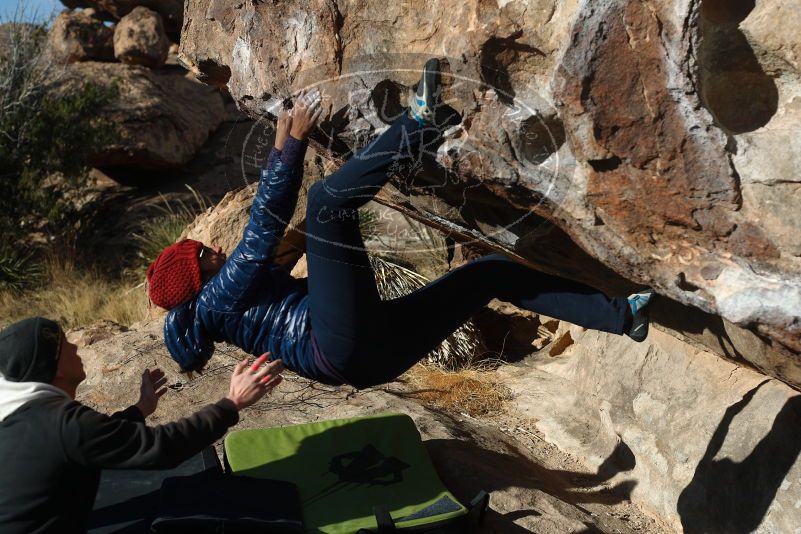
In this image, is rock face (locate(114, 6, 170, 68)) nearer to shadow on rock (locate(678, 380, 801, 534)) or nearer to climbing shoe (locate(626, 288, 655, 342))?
shadow on rock (locate(678, 380, 801, 534))

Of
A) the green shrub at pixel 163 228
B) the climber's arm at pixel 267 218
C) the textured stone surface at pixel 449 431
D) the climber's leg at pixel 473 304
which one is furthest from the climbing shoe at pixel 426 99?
the green shrub at pixel 163 228

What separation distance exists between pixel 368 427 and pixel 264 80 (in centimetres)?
182

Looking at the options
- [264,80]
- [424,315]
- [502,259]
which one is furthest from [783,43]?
[264,80]

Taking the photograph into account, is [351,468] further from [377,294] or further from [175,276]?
[175,276]

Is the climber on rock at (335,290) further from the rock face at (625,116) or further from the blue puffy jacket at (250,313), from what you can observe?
the rock face at (625,116)

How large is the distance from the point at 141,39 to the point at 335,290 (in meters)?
9.74

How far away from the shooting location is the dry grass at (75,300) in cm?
836

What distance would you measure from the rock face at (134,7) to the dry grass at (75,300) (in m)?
4.39

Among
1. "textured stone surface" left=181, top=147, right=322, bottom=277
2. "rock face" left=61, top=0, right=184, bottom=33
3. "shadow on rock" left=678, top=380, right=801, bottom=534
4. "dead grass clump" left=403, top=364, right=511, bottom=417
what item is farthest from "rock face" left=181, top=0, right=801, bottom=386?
"rock face" left=61, top=0, right=184, bottom=33

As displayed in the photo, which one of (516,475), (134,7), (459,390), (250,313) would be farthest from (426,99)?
(134,7)

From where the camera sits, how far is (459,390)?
6.06m

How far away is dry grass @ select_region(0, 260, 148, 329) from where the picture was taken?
836 cm

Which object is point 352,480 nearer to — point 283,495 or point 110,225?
point 283,495

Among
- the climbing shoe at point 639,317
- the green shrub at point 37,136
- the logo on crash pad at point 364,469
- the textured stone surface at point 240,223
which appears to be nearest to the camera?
the climbing shoe at point 639,317
